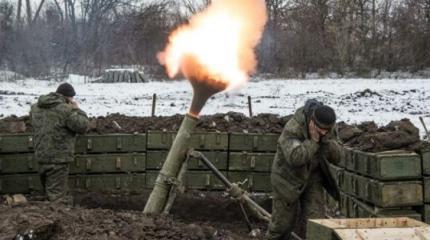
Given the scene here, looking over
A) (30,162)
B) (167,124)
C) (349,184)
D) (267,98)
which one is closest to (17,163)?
(30,162)

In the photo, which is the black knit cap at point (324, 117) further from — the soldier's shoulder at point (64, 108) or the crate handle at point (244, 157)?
the crate handle at point (244, 157)

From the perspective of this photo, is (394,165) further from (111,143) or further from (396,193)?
(111,143)

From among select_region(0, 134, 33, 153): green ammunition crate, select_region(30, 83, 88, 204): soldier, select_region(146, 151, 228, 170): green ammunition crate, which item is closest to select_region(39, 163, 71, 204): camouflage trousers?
select_region(30, 83, 88, 204): soldier

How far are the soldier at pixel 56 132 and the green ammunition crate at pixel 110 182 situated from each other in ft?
3.65

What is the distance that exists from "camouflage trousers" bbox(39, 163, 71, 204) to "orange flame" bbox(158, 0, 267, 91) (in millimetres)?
A: 2680

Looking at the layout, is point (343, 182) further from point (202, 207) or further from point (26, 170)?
point (26, 170)

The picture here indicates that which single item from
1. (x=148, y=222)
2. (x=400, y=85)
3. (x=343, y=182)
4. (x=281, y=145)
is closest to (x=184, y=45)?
(x=281, y=145)

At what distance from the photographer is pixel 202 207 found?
10.8 meters

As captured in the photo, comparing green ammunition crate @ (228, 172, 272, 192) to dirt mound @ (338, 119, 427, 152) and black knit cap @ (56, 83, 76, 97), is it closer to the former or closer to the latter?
dirt mound @ (338, 119, 427, 152)

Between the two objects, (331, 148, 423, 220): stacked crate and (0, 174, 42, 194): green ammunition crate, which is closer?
(331, 148, 423, 220): stacked crate

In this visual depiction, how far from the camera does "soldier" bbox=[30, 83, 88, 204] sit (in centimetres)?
962

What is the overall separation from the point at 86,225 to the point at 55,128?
3776 mm

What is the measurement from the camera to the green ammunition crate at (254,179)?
11.0m

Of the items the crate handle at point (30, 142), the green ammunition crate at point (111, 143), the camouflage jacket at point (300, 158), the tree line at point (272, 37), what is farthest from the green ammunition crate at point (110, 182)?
the tree line at point (272, 37)
